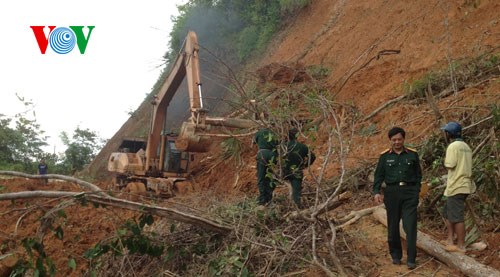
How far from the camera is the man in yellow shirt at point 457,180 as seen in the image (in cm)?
516

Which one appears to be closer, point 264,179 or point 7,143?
point 264,179

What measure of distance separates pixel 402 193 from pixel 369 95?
749cm

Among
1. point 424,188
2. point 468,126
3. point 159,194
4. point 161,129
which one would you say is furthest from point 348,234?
point 161,129

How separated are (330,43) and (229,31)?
30.7ft

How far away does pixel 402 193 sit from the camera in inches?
201

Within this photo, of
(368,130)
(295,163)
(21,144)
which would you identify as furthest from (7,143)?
(295,163)

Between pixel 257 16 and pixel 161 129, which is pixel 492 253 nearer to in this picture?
pixel 161 129

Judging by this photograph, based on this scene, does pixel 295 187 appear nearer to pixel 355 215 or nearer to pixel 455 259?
pixel 355 215

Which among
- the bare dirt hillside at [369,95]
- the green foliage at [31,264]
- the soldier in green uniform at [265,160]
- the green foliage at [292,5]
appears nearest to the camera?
the green foliage at [31,264]

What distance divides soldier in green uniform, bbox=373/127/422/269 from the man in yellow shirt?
35cm

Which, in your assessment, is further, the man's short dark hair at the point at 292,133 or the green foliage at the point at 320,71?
the green foliage at the point at 320,71

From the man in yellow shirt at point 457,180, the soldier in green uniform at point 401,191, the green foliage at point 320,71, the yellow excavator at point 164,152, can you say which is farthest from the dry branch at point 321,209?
the green foliage at point 320,71

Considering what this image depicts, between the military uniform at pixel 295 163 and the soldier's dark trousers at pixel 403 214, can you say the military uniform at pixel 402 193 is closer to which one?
the soldier's dark trousers at pixel 403 214

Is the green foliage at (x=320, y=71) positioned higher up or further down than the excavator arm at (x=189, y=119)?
higher up
